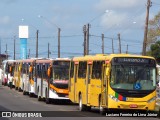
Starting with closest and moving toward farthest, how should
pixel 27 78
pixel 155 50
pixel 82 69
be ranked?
pixel 82 69
pixel 27 78
pixel 155 50

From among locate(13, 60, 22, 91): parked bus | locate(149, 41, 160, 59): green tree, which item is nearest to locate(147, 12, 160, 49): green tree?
locate(149, 41, 160, 59): green tree

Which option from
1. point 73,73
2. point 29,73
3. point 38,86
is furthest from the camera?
point 29,73

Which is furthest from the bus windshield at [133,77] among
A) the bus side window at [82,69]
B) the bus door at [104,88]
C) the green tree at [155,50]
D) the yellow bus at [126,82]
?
the green tree at [155,50]

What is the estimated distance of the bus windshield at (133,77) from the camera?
2516 cm

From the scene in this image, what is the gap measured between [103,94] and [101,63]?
1547 mm

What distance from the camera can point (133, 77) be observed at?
2525 cm

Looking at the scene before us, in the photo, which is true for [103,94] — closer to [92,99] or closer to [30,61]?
[92,99]

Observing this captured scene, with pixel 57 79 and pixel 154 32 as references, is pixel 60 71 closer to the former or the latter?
pixel 57 79

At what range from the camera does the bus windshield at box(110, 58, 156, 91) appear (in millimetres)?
25156

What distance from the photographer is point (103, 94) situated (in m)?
25.8

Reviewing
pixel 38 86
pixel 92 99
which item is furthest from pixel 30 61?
pixel 92 99

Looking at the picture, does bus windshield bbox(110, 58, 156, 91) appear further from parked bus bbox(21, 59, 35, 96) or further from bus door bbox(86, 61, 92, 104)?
parked bus bbox(21, 59, 35, 96)

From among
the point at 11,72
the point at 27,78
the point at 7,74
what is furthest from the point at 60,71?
→ the point at 7,74

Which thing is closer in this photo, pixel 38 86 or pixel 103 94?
pixel 103 94
